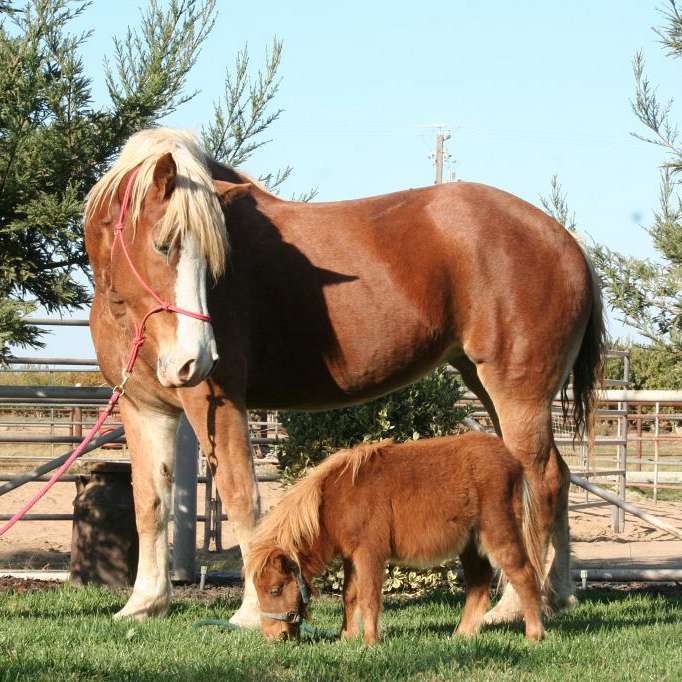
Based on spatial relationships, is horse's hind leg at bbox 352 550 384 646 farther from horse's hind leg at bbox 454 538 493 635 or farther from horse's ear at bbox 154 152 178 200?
horse's ear at bbox 154 152 178 200

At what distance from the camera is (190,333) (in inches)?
178

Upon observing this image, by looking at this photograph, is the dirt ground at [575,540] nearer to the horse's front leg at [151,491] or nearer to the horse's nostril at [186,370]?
the horse's front leg at [151,491]

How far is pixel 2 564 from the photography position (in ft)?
29.1

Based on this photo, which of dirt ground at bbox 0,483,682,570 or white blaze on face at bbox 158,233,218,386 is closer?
white blaze on face at bbox 158,233,218,386

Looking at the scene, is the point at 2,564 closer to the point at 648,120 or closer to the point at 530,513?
the point at 530,513

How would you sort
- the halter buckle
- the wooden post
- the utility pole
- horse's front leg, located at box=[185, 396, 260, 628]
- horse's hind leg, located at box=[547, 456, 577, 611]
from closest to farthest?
1. horse's front leg, located at box=[185, 396, 260, 628]
2. the halter buckle
3. horse's hind leg, located at box=[547, 456, 577, 611]
4. the wooden post
5. the utility pole

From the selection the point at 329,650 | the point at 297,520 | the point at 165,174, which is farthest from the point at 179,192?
the point at 329,650

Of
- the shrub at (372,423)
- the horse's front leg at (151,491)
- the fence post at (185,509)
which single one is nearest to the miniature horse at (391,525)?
the horse's front leg at (151,491)

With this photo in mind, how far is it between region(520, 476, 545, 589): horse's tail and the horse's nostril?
1.67 meters

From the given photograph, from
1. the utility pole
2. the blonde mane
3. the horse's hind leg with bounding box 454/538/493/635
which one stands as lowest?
the horse's hind leg with bounding box 454/538/493/635

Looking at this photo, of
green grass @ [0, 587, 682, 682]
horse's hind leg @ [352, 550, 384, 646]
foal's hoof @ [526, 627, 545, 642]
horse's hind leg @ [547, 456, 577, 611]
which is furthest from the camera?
horse's hind leg @ [547, 456, 577, 611]

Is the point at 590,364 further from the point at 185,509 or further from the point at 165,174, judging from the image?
the point at 185,509

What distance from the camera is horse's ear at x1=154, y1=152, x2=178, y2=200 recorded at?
15.5 ft

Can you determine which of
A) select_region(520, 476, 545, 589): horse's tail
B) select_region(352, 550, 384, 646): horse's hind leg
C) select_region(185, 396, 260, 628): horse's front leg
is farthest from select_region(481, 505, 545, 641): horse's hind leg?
select_region(185, 396, 260, 628): horse's front leg
